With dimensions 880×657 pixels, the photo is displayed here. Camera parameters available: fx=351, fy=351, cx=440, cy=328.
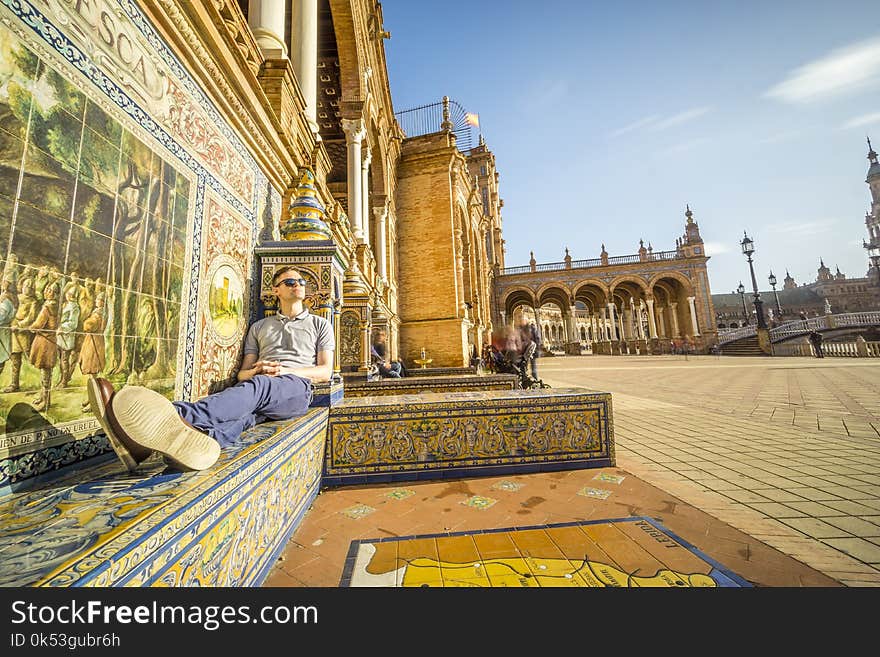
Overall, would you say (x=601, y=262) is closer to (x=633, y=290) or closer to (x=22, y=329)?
(x=633, y=290)

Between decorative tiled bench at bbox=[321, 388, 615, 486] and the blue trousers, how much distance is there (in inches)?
19.3

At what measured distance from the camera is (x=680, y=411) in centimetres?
543

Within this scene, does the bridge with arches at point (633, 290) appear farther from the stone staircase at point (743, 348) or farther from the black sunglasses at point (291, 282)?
the black sunglasses at point (291, 282)

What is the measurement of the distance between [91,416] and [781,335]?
34999mm

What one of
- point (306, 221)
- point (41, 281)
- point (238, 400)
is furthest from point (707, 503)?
point (306, 221)

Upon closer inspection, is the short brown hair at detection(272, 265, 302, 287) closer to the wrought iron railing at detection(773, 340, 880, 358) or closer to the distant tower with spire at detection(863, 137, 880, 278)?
the wrought iron railing at detection(773, 340, 880, 358)

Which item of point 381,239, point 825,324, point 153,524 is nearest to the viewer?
point 153,524

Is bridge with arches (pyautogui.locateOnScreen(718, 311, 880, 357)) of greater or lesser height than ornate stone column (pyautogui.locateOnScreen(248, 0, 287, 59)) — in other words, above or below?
below

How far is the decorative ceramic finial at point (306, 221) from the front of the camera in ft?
11.2

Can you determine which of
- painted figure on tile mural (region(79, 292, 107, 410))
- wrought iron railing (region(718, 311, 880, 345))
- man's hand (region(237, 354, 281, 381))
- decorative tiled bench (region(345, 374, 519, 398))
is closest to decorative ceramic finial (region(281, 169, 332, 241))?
man's hand (region(237, 354, 281, 381))

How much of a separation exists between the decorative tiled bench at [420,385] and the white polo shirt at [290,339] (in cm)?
302

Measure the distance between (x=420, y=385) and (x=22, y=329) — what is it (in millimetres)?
5029

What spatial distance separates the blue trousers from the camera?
1.63 meters

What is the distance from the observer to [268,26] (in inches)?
157
